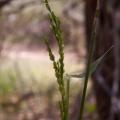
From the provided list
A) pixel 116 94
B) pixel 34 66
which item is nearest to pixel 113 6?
pixel 116 94

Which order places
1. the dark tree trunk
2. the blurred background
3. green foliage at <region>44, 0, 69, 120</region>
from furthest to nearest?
the blurred background, the dark tree trunk, green foliage at <region>44, 0, 69, 120</region>

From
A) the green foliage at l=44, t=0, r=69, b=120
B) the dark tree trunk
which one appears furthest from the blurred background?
the green foliage at l=44, t=0, r=69, b=120

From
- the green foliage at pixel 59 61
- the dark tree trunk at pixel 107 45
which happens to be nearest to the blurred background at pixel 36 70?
the dark tree trunk at pixel 107 45

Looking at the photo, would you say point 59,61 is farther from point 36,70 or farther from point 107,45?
point 36,70

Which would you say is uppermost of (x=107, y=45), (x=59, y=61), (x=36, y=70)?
(x=59, y=61)

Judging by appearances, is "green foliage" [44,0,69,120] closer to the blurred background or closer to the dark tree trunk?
the dark tree trunk

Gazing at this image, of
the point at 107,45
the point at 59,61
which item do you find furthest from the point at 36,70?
the point at 59,61

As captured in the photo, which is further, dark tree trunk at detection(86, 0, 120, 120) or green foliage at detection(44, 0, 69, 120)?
dark tree trunk at detection(86, 0, 120, 120)

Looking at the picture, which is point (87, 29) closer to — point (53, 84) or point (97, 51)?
point (97, 51)

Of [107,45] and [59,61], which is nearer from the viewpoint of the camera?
[59,61]

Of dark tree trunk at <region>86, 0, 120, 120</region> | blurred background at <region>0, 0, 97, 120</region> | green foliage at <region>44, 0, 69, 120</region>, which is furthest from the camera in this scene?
blurred background at <region>0, 0, 97, 120</region>

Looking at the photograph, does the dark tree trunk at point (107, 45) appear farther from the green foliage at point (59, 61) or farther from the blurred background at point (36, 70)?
the green foliage at point (59, 61)
